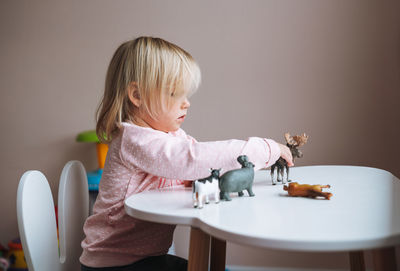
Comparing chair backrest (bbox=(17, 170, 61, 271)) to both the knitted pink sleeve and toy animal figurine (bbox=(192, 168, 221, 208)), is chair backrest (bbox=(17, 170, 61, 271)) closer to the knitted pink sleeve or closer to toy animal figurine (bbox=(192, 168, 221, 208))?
the knitted pink sleeve

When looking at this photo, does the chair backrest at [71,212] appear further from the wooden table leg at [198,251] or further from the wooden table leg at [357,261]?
the wooden table leg at [357,261]

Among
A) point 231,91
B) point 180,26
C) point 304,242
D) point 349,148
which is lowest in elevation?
point 349,148

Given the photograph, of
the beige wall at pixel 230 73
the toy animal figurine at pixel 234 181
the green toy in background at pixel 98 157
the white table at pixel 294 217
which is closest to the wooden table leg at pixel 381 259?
the white table at pixel 294 217

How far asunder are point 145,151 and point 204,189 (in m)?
0.22

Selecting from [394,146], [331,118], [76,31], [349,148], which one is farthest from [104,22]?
[394,146]

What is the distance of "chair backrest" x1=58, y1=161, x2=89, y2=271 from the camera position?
109cm

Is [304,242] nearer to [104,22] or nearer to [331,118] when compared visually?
[331,118]

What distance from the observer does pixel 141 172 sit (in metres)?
0.96

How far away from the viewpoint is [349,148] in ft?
5.42

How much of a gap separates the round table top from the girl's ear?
0.78 ft

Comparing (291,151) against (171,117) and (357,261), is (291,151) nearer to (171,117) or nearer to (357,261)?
(171,117)

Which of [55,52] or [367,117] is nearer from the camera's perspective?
[367,117]

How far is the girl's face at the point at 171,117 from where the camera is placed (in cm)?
102

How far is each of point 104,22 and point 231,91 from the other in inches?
27.0
